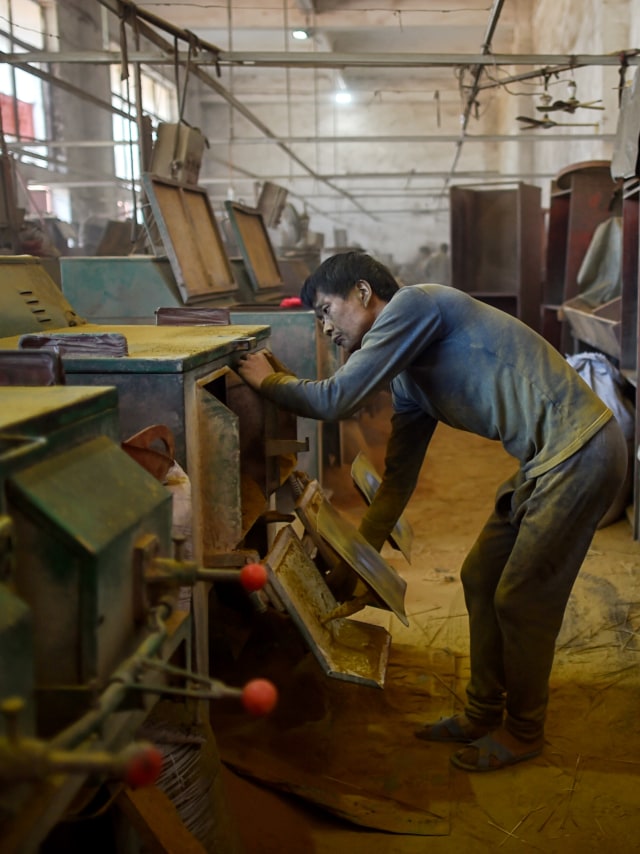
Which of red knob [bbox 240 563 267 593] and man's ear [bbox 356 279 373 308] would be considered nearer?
red knob [bbox 240 563 267 593]

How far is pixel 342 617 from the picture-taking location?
8.50 feet

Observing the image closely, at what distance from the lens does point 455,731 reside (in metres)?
2.74

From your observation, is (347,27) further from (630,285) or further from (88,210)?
(630,285)

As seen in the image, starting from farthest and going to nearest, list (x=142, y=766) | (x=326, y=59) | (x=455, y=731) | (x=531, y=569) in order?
1. (x=326, y=59)
2. (x=455, y=731)
3. (x=531, y=569)
4. (x=142, y=766)

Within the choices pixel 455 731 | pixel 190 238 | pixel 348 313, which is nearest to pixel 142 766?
pixel 348 313

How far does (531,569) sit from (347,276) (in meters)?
0.98

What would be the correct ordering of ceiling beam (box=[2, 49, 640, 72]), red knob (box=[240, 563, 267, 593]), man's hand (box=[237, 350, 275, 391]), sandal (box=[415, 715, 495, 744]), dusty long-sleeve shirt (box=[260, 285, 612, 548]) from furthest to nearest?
1. ceiling beam (box=[2, 49, 640, 72])
2. sandal (box=[415, 715, 495, 744])
3. man's hand (box=[237, 350, 275, 391])
4. dusty long-sleeve shirt (box=[260, 285, 612, 548])
5. red knob (box=[240, 563, 267, 593])

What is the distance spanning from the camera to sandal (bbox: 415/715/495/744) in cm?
274

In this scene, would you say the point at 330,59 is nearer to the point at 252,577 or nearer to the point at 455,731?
the point at 455,731

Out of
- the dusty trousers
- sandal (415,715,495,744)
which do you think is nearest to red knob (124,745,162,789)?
the dusty trousers

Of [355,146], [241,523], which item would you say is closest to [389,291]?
[241,523]

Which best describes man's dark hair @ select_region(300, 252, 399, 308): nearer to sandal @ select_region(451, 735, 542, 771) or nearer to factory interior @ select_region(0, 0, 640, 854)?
factory interior @ select_region(0, 0, 640, 854)

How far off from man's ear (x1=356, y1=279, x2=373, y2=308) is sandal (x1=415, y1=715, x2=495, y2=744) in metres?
1.33

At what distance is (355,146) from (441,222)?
2.40m
